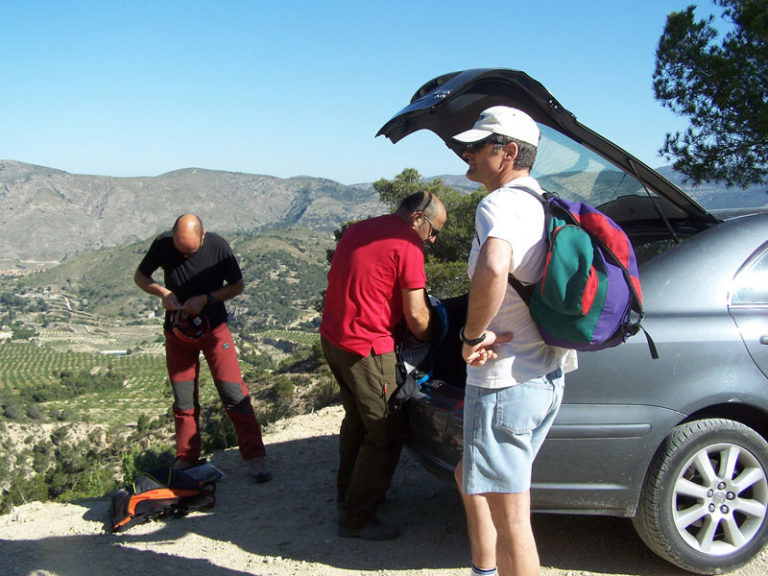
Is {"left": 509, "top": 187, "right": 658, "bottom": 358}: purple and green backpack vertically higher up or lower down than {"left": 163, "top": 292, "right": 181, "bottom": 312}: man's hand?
higher up

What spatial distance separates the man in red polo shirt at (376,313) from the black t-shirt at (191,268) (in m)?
1.44

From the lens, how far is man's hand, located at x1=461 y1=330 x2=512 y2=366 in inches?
87.0

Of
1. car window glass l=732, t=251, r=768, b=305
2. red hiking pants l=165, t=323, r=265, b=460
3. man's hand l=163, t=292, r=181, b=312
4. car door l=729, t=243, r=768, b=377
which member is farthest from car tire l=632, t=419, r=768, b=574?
man's hand l=163, t=292, r=181, b=312

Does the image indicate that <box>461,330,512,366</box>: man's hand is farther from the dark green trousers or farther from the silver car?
the dark green trousers

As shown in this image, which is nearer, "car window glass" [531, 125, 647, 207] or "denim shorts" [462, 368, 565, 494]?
"denim shorts" [462, 368, 565, 494]

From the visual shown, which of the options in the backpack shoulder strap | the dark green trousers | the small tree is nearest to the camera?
the backpack shoulder strap

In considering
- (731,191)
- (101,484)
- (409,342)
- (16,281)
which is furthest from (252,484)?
(16,281)

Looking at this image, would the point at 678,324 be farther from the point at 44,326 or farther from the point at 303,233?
the point at 303,233

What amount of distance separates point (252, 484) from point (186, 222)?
1889 millimetres

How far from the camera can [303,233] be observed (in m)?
162

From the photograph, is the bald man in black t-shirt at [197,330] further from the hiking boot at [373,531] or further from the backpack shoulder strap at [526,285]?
the backpack shoulder strap at [526,285]

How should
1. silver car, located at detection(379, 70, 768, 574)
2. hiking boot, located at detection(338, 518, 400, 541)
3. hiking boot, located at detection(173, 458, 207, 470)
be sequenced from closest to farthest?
1. silver car, located at detection(379, 70, 768, 574)
2. hiking boot, located at detection(338, 518, 400, 541)
3. hiking boot, located at detection(173, 458, 207, 470)

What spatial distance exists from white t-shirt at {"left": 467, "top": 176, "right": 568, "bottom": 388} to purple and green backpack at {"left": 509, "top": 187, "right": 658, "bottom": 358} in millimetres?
40

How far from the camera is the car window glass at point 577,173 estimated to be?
10.6 ft
